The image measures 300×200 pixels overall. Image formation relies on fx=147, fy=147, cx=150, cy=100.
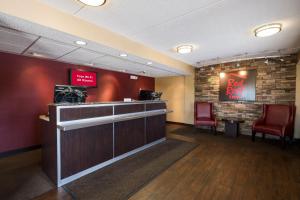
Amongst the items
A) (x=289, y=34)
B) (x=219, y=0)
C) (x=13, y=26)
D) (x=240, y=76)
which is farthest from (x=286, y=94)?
(x=13, y=26)

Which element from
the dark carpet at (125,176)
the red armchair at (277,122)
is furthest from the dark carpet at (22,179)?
the red armchair at (277,122)

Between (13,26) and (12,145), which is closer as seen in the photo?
(13,26)

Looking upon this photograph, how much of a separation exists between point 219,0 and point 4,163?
189 inches

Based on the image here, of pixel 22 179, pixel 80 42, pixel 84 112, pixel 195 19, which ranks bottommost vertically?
pixel 22 179

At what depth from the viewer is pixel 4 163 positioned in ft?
9.80

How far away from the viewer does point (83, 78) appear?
4.70 metres

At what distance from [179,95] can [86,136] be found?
5090 mm

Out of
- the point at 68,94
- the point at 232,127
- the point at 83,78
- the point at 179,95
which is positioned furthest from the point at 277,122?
the point at 83,78

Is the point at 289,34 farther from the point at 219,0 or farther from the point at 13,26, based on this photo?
the point at 13,26

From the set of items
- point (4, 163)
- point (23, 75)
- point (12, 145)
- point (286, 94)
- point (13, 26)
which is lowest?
point (4, 163)

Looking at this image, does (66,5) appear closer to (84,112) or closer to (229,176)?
(84,112)

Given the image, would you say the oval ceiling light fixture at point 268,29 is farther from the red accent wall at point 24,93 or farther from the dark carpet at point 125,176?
the red accent wall at point 24,93

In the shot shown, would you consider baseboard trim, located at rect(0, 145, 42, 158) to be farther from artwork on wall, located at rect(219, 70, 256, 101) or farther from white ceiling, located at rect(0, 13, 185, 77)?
artwork on wall, located at rect(219, 70, 256, 101)

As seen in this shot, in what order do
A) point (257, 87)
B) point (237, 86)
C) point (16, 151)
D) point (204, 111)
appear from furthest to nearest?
point (204, 111), point (237, 86), point (257, 87), point (16, 151)
